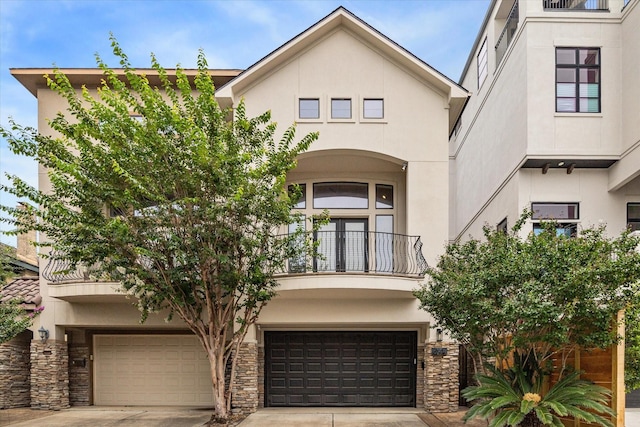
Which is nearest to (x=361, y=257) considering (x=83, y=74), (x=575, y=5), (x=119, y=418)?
(x=119, y=418)

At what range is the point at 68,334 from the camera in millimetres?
13734

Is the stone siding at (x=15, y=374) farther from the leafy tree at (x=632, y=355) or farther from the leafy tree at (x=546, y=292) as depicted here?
the leafy tree at (x=632, y=355)

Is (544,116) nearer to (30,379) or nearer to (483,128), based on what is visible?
(483,128)

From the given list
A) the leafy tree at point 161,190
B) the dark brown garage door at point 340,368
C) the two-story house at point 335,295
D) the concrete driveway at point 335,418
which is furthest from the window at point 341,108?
the concrete driveway at point 335,418

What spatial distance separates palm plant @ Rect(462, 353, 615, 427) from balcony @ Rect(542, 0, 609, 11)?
33.5ft

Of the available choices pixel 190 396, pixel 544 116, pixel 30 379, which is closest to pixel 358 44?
pixel 544 116

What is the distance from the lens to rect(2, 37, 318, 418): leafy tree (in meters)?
9.31

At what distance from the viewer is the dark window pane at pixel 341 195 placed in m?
14.1

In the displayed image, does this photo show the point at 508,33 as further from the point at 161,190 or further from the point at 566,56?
the point at 161,190

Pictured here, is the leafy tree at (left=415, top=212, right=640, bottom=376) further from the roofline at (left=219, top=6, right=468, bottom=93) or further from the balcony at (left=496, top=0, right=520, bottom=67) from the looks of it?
the balcony at (left=496, top=0, right=520, bottom=67)

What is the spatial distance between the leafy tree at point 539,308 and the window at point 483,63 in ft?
34.6

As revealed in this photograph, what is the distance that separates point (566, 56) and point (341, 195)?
7.33 metres

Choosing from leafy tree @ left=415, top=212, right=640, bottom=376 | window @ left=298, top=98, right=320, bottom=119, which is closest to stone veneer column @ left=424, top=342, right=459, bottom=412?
leafy tree @ left=415, top=212, right=640, bottom=376

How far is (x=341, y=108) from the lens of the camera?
42.9ft
